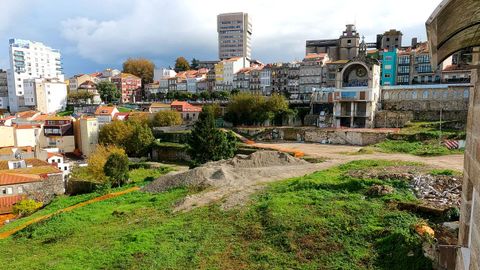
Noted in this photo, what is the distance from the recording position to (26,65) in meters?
113

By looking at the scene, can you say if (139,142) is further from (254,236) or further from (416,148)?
(254,236)

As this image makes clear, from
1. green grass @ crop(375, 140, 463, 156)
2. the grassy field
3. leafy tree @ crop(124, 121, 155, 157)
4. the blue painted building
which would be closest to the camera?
the grassy field

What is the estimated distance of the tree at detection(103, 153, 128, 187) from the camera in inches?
1267

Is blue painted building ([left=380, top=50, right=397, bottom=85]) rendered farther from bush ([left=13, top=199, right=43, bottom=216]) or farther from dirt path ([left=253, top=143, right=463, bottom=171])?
bush ([left=13, top=199, right=43, bottom=216])

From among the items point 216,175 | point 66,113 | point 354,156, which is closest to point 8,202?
point 216,175

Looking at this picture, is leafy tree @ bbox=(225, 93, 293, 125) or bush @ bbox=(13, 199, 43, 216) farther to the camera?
leafy tree @ bbox=(225, 93, 293, 125)

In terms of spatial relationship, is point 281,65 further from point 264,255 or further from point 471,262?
point 471,262

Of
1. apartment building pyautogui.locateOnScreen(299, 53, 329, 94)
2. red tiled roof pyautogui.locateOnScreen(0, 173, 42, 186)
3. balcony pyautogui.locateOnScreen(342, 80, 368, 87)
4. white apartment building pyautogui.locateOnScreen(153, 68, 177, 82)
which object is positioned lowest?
red tiled roof pyautogui.locateOnScreen(0, 173, 42, 186)

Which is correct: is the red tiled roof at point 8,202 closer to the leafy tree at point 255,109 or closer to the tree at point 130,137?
the tree at point 130,137

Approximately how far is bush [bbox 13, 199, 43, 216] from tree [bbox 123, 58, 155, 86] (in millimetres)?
90625

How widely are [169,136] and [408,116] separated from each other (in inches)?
1441

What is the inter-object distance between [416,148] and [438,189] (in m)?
18.8

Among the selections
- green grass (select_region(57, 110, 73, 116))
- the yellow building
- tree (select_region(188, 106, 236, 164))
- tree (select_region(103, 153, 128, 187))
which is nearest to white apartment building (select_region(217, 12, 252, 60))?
green grass (select_region(57, 110, 73, 116))

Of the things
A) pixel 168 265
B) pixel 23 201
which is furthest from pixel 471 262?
pixel 23 201
